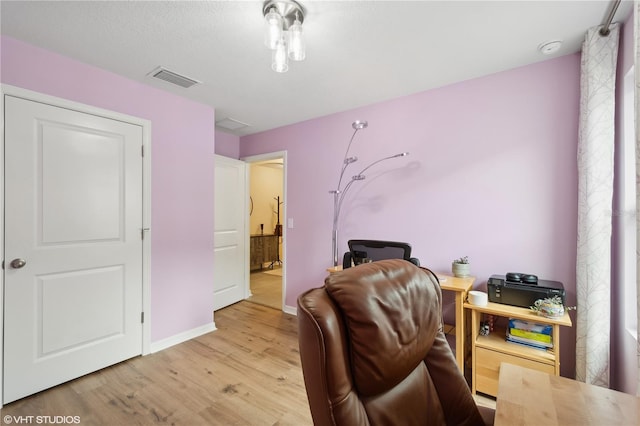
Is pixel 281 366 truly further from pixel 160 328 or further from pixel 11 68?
pixel 11 68

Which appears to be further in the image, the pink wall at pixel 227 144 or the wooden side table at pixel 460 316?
the pink wall at pixel 227 144

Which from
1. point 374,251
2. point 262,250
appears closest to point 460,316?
point 374,251

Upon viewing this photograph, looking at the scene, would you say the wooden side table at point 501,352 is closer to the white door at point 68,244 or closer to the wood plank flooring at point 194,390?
the wood plank flooring at point 194,390

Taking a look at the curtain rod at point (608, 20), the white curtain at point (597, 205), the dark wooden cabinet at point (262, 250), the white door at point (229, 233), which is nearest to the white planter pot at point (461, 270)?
the white curtain at point (597, 205)

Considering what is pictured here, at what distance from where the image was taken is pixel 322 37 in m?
1.90

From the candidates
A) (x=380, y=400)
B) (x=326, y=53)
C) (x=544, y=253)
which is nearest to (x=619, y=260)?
(x=544, y=253)

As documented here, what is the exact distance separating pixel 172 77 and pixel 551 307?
3.30 m

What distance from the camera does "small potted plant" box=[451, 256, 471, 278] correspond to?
236 centimetres

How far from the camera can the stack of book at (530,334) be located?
193 cm

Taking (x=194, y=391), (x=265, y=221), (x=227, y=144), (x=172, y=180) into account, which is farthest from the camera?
(x=265, y=221)

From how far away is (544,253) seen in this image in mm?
2184

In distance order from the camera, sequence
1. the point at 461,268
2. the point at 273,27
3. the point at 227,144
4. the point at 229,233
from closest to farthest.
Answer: the point at 273,27, the point at 461,268, the point at 229,233, the point at 227,144

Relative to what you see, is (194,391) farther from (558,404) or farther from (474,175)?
(474,175)

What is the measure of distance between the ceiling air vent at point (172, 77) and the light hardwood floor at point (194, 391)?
243 cm
